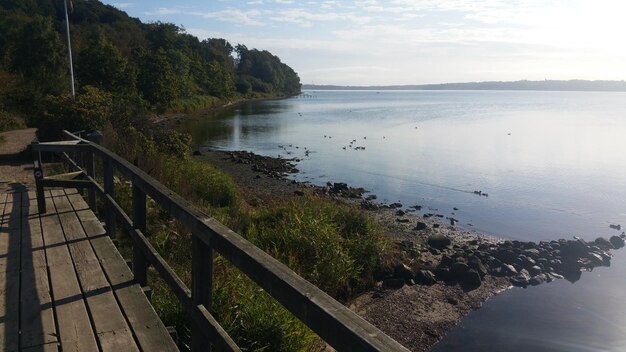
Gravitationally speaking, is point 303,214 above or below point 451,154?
above

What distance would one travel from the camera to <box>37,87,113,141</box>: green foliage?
15469mm

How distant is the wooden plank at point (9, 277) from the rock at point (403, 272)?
8.57m

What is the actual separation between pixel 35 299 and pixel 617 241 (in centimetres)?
1949

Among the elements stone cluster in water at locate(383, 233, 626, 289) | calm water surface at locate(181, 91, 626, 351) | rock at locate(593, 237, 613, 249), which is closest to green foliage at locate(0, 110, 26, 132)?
calm water surface at locate(181, 91, 626, 351)

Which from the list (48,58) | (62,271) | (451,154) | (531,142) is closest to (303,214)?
(62,271)

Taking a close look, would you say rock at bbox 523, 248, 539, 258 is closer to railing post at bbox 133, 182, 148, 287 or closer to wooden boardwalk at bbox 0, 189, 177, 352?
wooden boardwalk at bbox 0, 189, 177, 352

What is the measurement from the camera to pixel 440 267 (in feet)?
44.9

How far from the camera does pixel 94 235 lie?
19.0 ft

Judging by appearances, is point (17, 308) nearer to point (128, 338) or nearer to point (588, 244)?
point (128, 338)


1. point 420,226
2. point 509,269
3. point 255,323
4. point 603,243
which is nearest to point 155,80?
point 420,226

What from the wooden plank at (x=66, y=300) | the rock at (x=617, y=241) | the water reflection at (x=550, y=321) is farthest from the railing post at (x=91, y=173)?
the rock at (x=617, y=241)

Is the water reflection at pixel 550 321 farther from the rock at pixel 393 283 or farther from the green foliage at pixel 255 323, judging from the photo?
the green foliage at pixel 255 323

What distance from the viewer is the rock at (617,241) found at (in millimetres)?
17709

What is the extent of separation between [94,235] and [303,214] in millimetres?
7152
